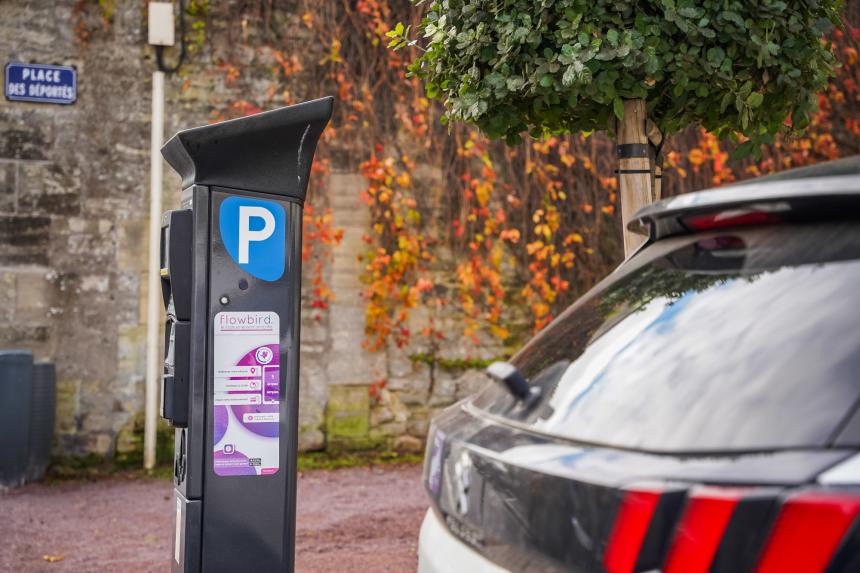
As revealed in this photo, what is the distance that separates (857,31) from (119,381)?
7082 mm

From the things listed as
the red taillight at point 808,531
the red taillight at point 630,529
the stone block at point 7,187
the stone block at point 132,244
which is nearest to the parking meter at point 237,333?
the red taillight at point 630,529

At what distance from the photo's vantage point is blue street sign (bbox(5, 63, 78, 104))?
695 centimetres

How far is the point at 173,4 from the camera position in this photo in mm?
7273

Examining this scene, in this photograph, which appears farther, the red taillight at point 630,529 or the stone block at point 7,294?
the stone block at point 7,294

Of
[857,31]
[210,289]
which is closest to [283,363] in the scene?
[210,289]

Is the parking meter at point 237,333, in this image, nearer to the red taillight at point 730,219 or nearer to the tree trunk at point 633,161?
the tree trunk at point 633,161

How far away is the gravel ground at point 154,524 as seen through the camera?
5078mm

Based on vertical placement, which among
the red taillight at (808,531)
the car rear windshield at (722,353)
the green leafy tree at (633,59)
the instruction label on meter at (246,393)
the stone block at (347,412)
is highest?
the green leafy tree at (633,59)

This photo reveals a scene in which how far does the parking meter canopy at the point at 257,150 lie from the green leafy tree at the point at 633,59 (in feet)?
2.43

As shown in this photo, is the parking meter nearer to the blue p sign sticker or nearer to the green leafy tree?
the blue p sign sticker

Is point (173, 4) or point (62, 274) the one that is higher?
point (173, 4)

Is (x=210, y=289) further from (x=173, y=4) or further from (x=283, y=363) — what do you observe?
(x=173, y=4)

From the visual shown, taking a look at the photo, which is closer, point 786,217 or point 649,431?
point 649,431

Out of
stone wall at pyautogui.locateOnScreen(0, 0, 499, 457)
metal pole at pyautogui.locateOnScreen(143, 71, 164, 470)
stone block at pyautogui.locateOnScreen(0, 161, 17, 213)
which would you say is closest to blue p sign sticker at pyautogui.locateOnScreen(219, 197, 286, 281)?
metal pole at pyautogui.locateOnScreen(143, 71, 164, 470)
